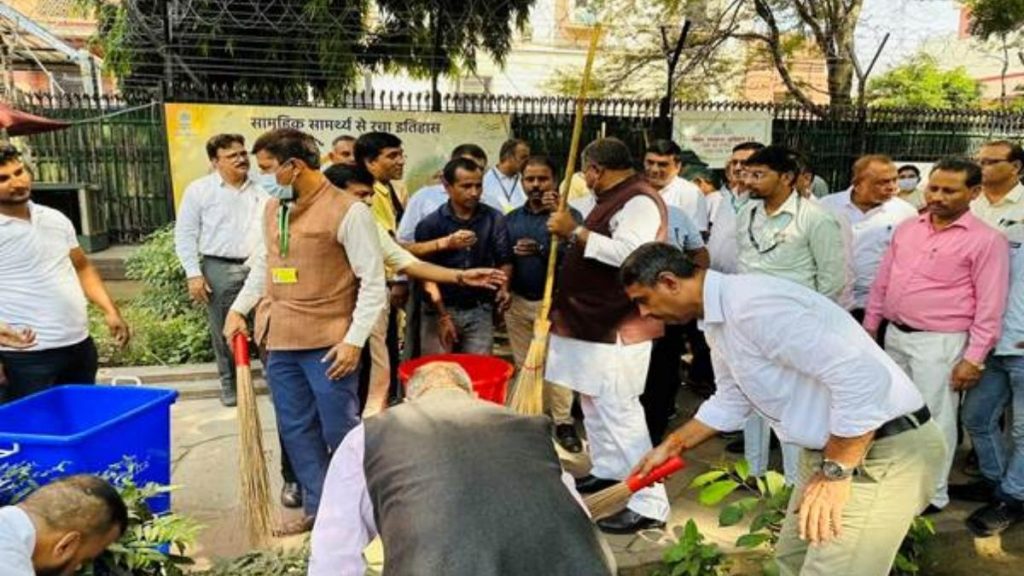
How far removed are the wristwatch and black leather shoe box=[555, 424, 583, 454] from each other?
7.90 ft

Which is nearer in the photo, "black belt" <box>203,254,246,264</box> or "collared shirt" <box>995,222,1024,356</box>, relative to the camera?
"collared shirt" <box>995,222,1024,356</box>

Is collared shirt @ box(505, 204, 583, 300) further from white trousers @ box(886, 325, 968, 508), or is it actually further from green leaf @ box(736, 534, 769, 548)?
green leaf @ box(736, 534, 769, 548)

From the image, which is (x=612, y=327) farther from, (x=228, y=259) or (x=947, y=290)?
(x=228, y=259)

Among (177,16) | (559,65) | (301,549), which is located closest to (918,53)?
(559,65)

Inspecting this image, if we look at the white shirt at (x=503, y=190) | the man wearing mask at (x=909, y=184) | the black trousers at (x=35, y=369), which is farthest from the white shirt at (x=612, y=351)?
the man wearing mask at (x=909, y=184)

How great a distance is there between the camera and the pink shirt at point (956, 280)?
3.24 m

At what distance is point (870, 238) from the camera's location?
421cm

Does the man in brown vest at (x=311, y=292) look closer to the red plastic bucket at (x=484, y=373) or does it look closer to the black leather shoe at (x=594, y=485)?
the red plastic bucket at (x=484, y=373)

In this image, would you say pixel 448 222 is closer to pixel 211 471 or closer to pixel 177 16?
pixel 211 471

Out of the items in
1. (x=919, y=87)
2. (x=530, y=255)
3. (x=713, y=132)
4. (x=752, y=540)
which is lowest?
(x=752, y=540)

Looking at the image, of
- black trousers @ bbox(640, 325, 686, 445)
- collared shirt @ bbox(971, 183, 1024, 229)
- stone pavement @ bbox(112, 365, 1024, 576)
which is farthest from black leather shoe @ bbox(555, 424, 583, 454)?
collared shirt @ bbox(971, 183, 1024, 229)

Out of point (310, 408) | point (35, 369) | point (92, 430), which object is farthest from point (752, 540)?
point (35, 369)

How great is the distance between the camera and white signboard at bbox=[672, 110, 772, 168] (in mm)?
8680

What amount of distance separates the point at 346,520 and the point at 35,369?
2158 mm
